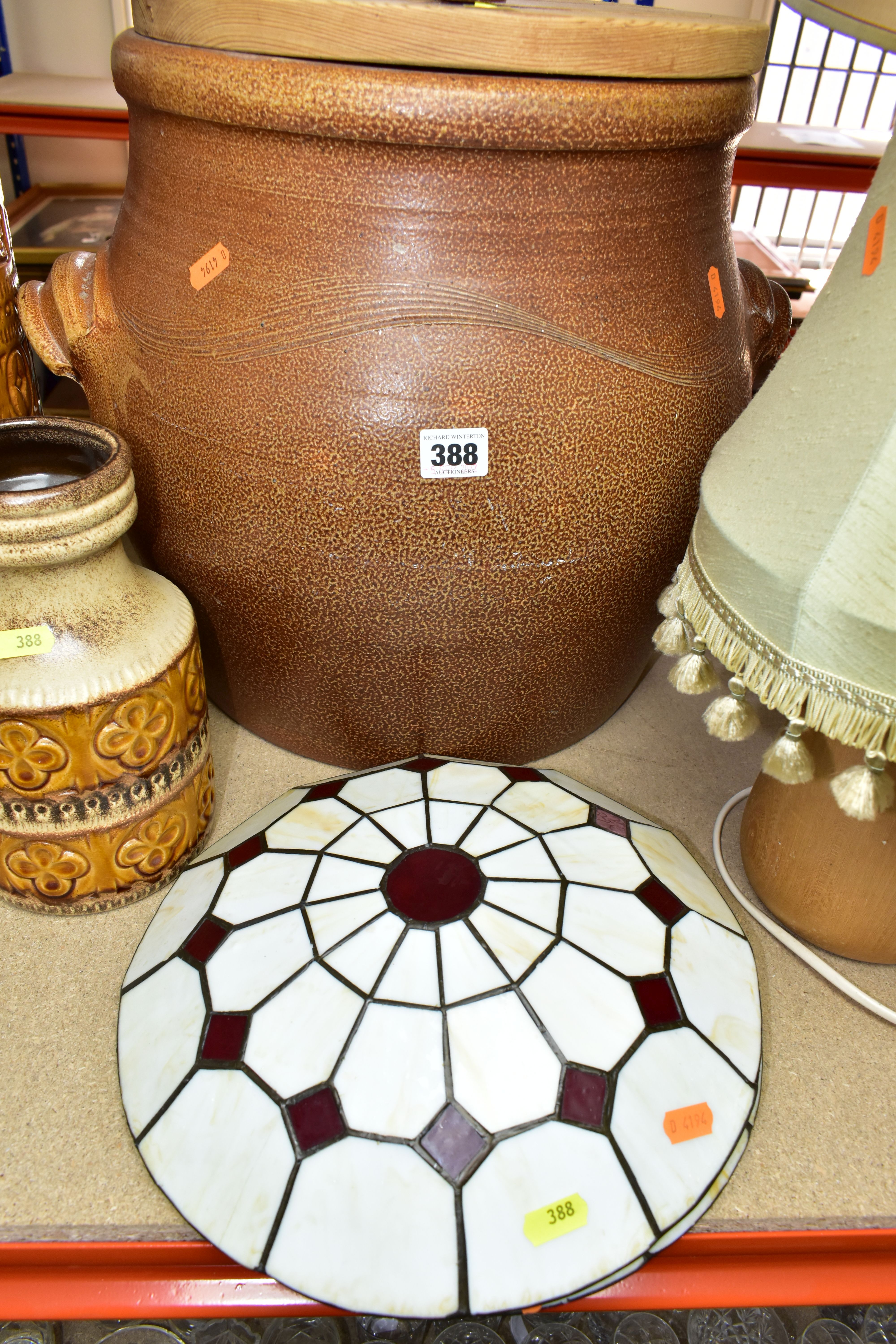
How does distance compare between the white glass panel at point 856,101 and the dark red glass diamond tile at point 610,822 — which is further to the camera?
the white glass panel at point 856,101

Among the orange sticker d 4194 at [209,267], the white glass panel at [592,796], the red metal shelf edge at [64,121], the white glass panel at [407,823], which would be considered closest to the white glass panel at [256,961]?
the white glass panel at [407,823]

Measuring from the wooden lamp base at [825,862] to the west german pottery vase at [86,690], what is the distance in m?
0.58

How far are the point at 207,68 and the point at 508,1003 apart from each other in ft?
2.54

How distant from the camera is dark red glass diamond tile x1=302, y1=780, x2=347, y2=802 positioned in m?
0.93

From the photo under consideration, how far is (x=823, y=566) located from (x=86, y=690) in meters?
0.59

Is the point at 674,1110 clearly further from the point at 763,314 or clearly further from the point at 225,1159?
the point at 763,314

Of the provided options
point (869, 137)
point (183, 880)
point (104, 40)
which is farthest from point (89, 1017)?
point (104, 40)

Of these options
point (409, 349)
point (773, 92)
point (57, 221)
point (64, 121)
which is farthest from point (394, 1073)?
point (773, 92)

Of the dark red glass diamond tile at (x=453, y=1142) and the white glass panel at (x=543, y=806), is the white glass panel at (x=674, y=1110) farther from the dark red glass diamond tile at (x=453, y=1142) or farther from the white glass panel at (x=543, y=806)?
the white glass panel at (x=543, y=806)

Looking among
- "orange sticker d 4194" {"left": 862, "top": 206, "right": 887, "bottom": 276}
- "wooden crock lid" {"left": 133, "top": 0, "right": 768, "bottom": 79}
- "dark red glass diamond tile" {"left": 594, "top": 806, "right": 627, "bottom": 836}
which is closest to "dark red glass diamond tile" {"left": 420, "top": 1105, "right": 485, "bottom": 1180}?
"dark red glass diamond tile" {"left": 594, "top": 806, "right": 627, "bottom": 836}

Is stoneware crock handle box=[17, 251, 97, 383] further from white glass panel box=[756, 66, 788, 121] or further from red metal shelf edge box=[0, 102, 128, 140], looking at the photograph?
white glass panel box=[756, 66, 788, 121]

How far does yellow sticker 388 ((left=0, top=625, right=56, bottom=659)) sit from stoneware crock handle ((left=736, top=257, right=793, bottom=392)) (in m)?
0.80

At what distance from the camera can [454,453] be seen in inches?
32.5

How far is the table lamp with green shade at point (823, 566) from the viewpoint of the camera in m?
0.62
